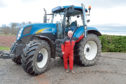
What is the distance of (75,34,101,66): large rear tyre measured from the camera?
19.2 ft

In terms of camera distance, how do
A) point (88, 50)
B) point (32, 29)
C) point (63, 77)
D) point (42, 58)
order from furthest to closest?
point (88, 50) < point (32, 29) < point (42, 58) < point (63, 77)

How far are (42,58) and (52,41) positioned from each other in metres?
0.76

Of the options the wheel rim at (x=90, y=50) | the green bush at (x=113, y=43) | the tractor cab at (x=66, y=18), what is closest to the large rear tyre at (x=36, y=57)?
the tractor cab at (x=66, y=18)

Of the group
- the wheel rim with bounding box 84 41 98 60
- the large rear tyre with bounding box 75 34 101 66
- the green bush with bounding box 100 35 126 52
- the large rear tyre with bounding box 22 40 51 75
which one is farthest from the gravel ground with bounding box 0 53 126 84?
the green bush with bounding box 100 35 126 52

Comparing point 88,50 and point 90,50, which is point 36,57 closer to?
point 88,50

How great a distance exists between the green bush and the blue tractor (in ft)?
17.6

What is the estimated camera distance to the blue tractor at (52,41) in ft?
15.4

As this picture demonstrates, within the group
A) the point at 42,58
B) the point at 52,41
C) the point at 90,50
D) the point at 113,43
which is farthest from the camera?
the point at 113,43

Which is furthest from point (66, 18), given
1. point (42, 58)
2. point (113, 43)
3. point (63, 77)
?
point (113, 43)

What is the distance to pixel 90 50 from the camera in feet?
21.8

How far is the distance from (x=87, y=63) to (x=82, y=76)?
1183mm

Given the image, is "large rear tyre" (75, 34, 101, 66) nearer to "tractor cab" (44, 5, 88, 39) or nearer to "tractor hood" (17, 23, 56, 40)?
"tractor cab" (44, 5, 88, 39)

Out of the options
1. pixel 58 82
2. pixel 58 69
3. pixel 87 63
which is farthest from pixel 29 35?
pixel 87 63

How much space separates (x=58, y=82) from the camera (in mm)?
4406
